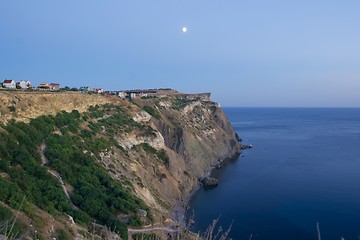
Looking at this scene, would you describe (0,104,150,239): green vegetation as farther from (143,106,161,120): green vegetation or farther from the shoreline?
(143,106,161,120): green vegetation

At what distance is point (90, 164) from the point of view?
3133cm

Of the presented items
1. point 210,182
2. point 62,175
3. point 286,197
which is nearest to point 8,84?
point 62,175

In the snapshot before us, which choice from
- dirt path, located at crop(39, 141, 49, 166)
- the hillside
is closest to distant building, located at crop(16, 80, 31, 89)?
the hillside

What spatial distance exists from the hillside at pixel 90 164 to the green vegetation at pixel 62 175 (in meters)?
0.07

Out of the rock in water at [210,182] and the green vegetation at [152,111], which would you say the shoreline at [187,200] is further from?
the green vegetation at [152,111]

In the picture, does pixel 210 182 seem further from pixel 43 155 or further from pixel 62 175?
pixel 43 155

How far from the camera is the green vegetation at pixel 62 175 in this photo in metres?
22.2

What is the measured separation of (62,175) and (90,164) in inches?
172

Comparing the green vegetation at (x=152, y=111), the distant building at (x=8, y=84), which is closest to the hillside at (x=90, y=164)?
the green vegetation at (x=152, y=111)

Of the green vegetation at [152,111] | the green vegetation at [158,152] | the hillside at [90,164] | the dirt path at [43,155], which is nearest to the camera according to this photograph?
the hillside at [90,164]

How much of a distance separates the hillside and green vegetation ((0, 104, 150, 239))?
2.8 inches

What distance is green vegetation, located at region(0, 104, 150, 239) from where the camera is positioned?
22156 mm

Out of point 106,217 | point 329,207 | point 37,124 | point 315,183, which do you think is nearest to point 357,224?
point 329,207

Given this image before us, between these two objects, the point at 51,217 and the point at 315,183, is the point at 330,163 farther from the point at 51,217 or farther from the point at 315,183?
the point at 51,217
